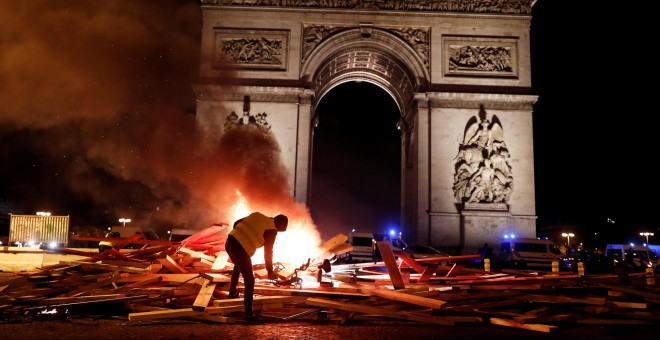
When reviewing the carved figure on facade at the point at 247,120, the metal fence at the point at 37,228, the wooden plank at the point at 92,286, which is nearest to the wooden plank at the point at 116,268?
the wooden plank at the point at 92,286

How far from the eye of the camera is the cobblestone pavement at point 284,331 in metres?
5.05

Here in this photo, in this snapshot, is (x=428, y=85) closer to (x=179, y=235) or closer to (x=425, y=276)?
(x=179, y=235)

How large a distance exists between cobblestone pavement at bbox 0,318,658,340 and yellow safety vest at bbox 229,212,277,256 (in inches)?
36.2

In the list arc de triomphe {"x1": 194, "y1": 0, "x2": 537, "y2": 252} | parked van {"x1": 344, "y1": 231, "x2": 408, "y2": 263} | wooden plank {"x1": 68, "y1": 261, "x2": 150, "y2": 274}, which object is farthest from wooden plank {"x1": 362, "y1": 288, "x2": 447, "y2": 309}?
arc de triomphe {"x1": 194, "y1": 0, "x2": 537, "y2": 252}

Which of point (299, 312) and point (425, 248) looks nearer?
point (299, 312)

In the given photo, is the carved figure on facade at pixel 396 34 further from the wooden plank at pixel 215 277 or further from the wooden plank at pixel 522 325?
the wooden plank at pixel 522 325

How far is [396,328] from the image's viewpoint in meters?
5.64

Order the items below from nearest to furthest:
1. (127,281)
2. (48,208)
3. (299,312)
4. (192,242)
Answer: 1. (299,312)
2. (127,281)
3. (192,242)
4. (48,208)

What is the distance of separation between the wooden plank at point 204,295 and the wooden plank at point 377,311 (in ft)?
3.90

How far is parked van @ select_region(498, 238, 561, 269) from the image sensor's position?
17.0 metres

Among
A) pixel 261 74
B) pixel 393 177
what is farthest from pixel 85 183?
pixel 393 177

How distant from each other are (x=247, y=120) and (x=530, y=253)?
36.3ft

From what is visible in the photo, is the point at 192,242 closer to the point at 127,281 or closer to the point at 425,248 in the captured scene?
the point at 127,281

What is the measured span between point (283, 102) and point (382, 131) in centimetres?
1857
